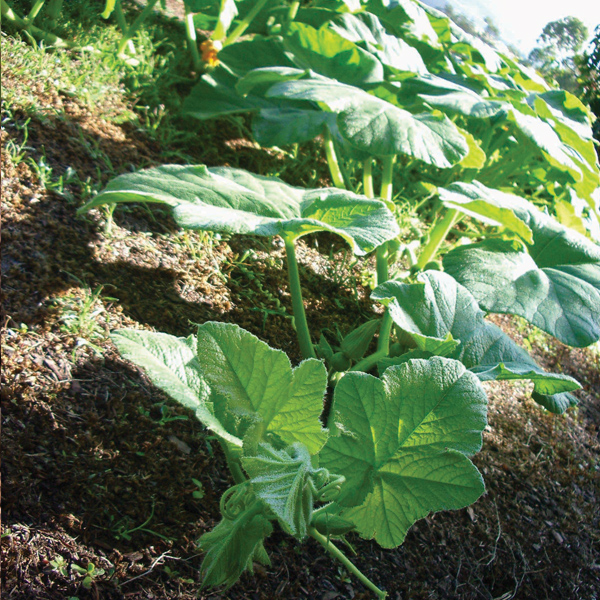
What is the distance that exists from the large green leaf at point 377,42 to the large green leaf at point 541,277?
67 cm

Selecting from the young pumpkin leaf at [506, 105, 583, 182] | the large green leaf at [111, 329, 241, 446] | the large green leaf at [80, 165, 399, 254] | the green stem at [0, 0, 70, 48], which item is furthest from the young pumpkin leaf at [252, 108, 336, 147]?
the large green leaf at [111, 329, 241, 446]

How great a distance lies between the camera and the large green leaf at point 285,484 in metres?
0.70

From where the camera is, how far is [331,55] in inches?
77.7

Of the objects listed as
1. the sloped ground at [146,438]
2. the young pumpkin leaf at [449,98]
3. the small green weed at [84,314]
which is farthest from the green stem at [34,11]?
the young pumpkin leaf at [449,98]

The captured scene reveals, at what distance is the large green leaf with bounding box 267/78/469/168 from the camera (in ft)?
4.91

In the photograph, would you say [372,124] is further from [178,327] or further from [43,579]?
[43,579]

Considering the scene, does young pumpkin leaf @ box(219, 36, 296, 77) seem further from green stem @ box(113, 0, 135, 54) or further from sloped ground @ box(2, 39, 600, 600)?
sloped ground @ box(2, 39, 600, 600)

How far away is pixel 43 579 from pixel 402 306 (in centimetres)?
79

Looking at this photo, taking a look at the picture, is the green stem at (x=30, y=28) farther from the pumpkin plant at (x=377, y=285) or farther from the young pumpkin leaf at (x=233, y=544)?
the young pumpkin leaf at (x=233, y=544)

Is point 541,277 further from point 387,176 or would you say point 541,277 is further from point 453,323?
point 387,176

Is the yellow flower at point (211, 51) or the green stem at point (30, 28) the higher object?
the yellow flower at point (211, 51)

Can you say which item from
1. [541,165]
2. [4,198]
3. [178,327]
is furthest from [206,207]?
[541,165]

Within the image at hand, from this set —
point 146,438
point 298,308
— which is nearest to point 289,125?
point 298,308

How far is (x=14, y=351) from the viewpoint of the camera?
106 centimetres
